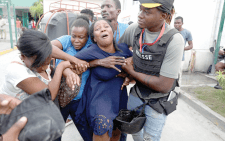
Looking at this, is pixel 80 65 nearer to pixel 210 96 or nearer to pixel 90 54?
pixel 90 54

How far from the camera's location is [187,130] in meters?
3.03

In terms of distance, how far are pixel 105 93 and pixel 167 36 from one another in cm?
77

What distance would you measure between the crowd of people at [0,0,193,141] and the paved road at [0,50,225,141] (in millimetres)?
1148

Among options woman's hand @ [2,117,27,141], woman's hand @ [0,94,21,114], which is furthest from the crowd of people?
woman's hand @ [2,117,27,141]

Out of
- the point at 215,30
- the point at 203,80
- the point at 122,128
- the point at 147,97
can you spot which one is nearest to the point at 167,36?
the point at 147,97

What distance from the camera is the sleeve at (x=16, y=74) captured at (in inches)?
47.6

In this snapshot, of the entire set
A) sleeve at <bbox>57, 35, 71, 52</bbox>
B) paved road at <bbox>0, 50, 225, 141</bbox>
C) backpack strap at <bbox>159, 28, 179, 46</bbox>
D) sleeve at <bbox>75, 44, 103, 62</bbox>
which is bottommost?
paved road at <bbox>0, 50, 225, 141</bbox>

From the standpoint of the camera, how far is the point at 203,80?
5.62 m

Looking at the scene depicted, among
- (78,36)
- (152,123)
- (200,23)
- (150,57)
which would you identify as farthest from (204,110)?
(200,23)

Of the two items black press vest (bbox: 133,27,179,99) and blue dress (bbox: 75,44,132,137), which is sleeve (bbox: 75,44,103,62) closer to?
blue dress (bbox: 75,44,132,137)

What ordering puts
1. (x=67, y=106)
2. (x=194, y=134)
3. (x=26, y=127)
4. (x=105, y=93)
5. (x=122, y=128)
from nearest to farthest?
(x=26, y=127)
(x=122, y=128)
(x=105, y=93)
(x=67, y=106)
(x=194, y=134)

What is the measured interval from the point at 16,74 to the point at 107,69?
776 millimetres

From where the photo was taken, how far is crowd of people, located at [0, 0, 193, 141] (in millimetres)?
1265

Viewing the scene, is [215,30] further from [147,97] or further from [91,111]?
[91,111]
